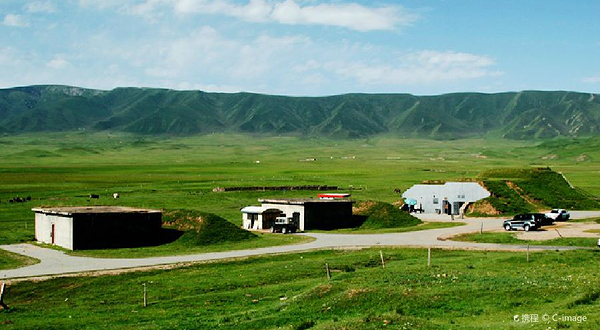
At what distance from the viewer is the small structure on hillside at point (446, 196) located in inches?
3396

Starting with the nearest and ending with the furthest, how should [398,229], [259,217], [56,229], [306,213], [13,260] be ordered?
1. [13,260]
2. [56,229]
3. [398,229]
4. [259,217]
5. [306,213]

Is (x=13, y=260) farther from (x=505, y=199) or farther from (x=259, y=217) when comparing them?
(x=505, y=199)

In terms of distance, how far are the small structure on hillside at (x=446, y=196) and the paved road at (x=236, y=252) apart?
55.1 feet

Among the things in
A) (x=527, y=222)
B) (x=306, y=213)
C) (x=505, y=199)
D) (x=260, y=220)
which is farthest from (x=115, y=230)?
(x=505, y=199)

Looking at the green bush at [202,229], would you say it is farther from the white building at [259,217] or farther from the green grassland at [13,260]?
the green grassland at [13,260]

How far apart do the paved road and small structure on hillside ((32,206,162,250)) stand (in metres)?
2.16

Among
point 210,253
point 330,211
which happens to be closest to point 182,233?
point 210,253

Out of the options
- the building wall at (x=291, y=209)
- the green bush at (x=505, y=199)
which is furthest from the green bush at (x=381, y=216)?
the green bush at (x=505, y=199)

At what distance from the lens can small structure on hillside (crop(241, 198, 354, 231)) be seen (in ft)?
228

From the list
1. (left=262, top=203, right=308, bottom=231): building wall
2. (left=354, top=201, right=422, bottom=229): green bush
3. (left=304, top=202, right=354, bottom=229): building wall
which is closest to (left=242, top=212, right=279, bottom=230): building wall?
(left=262, top=203, right=308, bottom=231): building wall

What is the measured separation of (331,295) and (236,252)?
71.3 ft

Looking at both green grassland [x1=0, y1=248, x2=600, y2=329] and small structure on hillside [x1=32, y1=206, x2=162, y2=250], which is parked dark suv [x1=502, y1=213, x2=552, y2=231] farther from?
small structure on hillside [x1=32, y1=206, x2=162, y2=250]

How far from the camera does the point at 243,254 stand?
49.5m

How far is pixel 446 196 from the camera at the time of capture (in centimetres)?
8738
